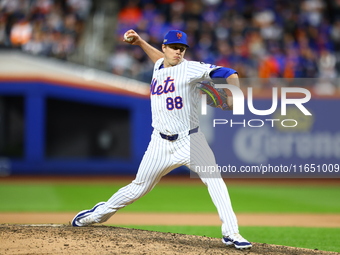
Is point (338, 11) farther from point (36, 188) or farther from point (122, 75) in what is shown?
point (36, 188)

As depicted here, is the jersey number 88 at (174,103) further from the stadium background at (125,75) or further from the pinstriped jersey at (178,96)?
the stadium background at (125,75)

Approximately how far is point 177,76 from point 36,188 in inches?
338

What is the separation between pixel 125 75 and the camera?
15.4 metres

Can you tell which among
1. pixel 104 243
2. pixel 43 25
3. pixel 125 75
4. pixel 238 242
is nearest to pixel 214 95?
pixel 238 242

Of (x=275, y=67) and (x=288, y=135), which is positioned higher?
(x=275, y=67)

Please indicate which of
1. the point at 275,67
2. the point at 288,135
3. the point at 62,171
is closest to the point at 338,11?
the point at 275,67

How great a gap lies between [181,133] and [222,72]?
2.19 ft

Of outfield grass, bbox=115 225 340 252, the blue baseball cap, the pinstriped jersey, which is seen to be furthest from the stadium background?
the blue baseball cap

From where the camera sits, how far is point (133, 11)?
662 inches

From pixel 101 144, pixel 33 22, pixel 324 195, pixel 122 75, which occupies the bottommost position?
pixel 324 195

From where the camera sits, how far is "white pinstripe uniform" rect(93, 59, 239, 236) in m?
5.08

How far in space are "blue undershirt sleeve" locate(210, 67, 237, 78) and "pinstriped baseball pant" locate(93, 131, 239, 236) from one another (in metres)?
0.56

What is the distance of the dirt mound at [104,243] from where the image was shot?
15.9ft

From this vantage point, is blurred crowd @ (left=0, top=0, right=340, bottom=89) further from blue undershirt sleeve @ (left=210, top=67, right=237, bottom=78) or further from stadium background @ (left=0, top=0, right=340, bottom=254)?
blue undershirt sleeve @ (left=210, top=67, right=237, bottom=78)
